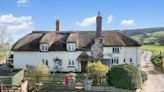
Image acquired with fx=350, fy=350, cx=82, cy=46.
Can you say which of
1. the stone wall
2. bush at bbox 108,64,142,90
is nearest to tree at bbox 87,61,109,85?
the stone wall

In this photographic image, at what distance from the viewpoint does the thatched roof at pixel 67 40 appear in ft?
182

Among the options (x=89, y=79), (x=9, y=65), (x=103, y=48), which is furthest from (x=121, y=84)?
(x=9, y=65)

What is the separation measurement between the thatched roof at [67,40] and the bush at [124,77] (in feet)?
53.9

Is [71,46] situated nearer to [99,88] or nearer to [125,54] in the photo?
[125,54]

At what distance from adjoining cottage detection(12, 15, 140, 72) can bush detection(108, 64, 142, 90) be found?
51.7 feet

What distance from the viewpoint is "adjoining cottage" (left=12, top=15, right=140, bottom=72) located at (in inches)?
2159

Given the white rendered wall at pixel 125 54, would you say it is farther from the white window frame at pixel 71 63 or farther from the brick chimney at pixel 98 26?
the white window frame at pixel 71 63

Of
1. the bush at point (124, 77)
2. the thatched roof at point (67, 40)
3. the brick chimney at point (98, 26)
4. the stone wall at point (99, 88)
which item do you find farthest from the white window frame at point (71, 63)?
the bush at point (124, 77)

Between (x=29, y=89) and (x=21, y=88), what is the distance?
411cm

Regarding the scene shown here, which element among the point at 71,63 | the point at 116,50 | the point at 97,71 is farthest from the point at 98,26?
the point at 97,71

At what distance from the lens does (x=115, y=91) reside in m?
37.8

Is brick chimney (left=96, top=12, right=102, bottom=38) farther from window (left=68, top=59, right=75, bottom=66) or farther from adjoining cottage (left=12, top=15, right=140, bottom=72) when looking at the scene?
window (left=68, top=59, right=75, bottom=66)

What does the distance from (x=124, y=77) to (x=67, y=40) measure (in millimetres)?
19655

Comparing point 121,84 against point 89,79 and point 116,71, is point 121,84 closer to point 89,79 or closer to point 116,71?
point 116,71
